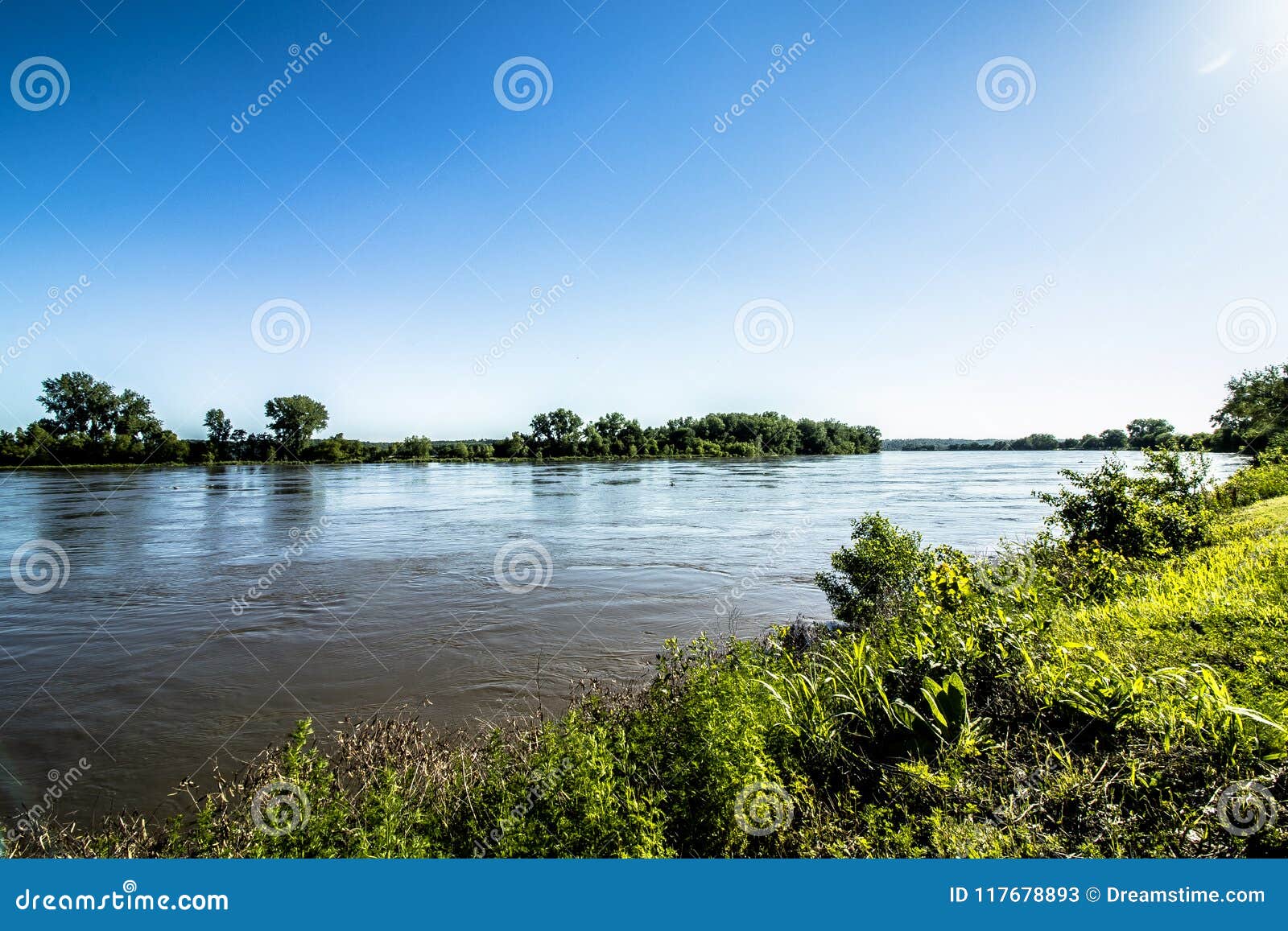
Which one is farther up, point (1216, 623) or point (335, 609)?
point (1216, 623)

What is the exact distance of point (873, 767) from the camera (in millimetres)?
4500

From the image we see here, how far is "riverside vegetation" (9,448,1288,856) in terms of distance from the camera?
11.8ft

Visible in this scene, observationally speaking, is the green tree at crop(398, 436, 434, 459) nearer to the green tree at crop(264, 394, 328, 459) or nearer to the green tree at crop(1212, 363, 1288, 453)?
the green tree at crop(264, 394, 328, 459)

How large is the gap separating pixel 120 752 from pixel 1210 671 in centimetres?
1039

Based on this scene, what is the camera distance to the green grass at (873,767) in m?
3.61

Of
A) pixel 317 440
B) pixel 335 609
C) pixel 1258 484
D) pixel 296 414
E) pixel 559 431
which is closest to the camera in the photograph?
pixel 335 609

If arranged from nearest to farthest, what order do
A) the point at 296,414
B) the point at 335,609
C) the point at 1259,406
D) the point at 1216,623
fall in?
the point at 1216,623, the point at 335,609, the point at 1259,406, the point at 296,414

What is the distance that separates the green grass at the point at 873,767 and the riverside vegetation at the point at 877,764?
0.06ft

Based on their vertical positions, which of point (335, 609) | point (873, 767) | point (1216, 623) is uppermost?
point (1216, 623)

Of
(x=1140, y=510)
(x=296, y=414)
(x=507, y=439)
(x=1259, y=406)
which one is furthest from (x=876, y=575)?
(x=507, y=439)

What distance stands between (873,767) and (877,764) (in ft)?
0.23

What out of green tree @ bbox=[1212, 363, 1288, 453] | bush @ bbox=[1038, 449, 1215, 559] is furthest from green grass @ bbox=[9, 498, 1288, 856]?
green tree @ bbox=[1212, 363, 1288, 453]

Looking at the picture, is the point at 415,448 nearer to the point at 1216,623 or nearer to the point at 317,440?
the point at 317,440

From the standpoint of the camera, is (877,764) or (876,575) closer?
(877,764)
